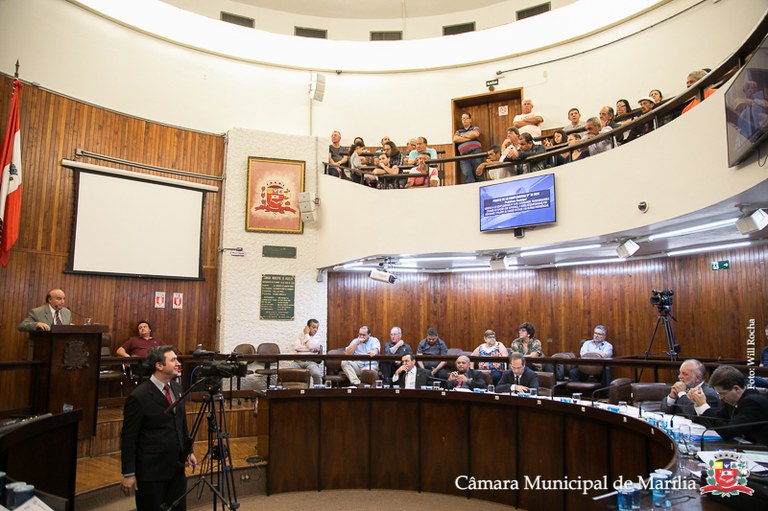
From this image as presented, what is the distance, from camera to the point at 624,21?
9922 mm

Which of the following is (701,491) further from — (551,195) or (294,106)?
(294,106)

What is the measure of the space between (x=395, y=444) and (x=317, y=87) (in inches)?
291

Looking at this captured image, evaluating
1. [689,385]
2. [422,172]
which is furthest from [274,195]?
[689,385]

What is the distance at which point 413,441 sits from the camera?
265 inches

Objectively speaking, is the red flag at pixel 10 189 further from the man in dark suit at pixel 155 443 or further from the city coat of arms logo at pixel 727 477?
the city coat of arms logo at pixel 727 477

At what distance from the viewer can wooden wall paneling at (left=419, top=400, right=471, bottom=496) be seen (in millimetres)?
6488

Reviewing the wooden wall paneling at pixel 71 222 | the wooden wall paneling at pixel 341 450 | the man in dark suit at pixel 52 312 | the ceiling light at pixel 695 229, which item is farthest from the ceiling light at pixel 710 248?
the man in dark suit at pixel 52 312

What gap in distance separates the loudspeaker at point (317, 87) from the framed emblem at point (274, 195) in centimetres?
152

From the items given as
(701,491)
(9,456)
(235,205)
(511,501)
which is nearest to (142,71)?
(235,205)

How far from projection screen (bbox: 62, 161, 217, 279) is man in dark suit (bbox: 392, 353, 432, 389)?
15.5 ft

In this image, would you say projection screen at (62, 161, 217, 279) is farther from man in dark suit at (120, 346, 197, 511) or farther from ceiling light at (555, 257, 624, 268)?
ceiling light at (555, 257, 624, 268)

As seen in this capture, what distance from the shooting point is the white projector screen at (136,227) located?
29.1ft

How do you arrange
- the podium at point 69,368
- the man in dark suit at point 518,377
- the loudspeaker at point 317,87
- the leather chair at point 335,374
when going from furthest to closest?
1. the loudspeaker at point 317,87
2. the leather chair at point 335,374
3. the man in dark suit at point 518,377
4. the podium at point 69,368

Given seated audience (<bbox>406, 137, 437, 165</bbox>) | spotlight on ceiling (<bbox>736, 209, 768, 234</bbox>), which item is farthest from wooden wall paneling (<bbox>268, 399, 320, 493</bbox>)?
spotlight on ceiling (<bbox>736, 209, 768, 234</bbox>)
